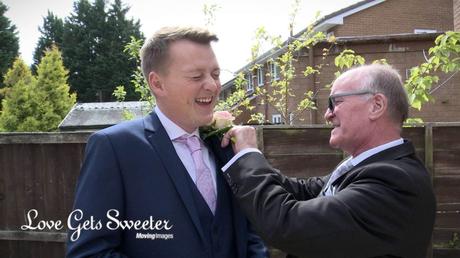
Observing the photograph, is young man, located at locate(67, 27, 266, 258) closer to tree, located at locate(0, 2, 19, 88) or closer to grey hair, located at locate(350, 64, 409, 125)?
grey hair, located at locate(350, 64, 409, 125)

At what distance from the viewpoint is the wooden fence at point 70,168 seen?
13.0ft

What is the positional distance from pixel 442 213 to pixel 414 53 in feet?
38.7

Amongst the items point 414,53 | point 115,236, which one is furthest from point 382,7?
point 115,236

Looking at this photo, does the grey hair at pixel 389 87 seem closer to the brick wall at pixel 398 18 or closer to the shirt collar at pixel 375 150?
the shirt collar at pixel 375 150

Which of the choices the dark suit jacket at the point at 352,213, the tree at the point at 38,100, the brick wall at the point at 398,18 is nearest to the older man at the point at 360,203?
the dark suit jacket at the point at 352,213

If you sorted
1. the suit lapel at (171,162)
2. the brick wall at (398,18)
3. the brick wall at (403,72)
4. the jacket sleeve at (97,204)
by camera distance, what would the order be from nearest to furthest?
the jacket sleeve at (97,204), the suit lapel at (171,162), the brick wall at (403,72), the brick wall at (398,18)

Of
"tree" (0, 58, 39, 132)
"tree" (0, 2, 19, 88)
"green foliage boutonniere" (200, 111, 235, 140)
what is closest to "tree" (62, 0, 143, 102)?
"tree" (0, 2, 19, 88)

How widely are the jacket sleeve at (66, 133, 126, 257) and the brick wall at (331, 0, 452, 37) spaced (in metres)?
19.3

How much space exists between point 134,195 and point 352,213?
37.1 inches

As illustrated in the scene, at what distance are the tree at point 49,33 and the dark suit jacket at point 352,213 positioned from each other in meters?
57.8

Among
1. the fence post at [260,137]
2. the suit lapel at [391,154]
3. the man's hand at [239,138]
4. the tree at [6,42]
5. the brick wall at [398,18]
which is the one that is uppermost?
the tree at [6,42]

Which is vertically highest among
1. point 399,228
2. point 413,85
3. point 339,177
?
point 413,85

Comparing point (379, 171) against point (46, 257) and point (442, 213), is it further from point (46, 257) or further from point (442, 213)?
point (46, 257)

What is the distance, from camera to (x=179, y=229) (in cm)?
177
